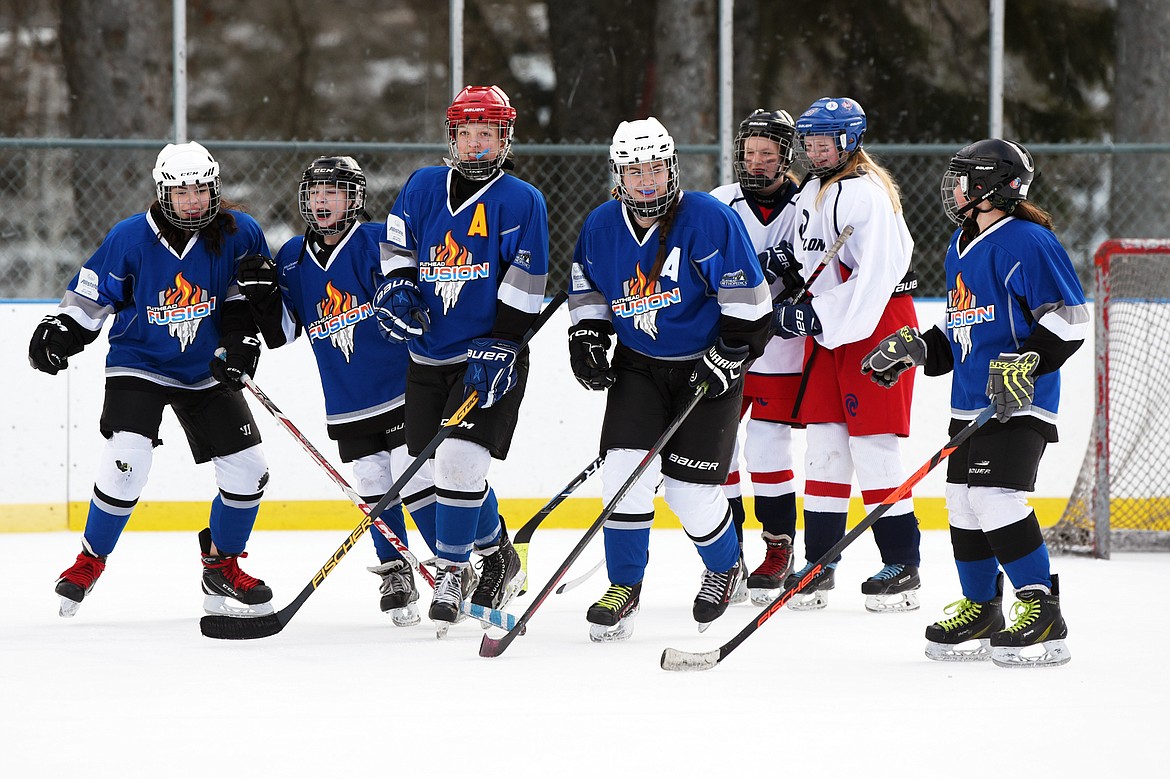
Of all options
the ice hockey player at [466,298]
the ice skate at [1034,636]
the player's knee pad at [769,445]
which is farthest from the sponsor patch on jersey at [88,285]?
the ice skate at [1034,636]

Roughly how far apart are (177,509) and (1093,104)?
231 inches

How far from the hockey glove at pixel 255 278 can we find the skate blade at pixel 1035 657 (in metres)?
2.02

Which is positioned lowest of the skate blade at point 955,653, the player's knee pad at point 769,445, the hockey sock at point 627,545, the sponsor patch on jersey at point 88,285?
the skate blade at point 955,653

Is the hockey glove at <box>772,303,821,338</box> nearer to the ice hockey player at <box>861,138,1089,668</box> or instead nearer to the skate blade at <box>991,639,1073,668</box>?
the ice hockey player at <box>861,138,1089,668</box>

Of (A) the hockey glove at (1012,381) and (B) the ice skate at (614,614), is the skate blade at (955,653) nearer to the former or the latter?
(A) the hockey glove at (1012,381)

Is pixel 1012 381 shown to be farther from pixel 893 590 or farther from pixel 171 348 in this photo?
pixel 171 348

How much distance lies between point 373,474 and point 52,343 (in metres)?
0.90

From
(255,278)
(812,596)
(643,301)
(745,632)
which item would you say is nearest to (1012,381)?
(745,632)

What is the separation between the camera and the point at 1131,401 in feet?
19.2

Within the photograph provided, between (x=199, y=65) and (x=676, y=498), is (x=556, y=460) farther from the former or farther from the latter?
(x=199, y=65)

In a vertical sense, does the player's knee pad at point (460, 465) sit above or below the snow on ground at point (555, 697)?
above

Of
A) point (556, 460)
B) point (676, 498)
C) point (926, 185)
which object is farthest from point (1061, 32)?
point (676, 498)

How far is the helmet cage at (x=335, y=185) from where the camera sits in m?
3.77

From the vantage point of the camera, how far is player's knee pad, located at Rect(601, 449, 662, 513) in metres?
3.51
